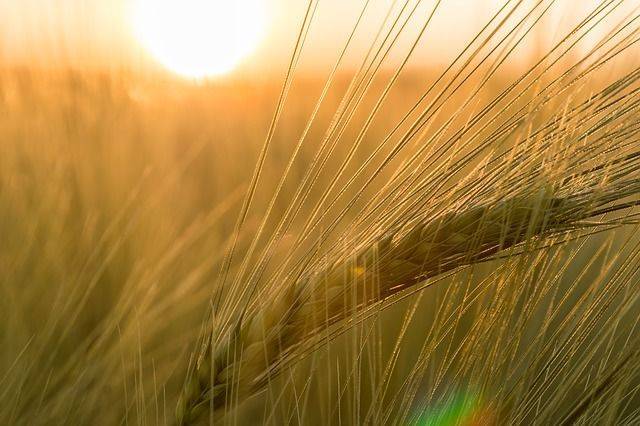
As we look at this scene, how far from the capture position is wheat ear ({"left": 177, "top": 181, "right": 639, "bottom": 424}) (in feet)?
1.94

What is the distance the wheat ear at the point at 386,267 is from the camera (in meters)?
0.59

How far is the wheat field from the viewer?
60 centimetres

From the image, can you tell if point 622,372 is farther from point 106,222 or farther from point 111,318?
point 106,222

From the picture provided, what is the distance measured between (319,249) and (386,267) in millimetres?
50

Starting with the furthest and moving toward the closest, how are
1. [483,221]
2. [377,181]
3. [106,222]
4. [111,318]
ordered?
[377,181], [106,222], [111,318], [483,221]

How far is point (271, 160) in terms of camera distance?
1251 millimetres

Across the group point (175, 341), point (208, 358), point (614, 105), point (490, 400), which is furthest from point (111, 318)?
point (614, 105)

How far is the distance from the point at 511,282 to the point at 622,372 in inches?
4.3

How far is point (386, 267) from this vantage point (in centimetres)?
61

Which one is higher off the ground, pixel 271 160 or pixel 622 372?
pixel 271 160

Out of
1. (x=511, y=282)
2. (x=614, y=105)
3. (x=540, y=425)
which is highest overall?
(x=614, y=105)

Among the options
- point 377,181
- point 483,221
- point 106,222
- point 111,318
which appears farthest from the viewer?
point 377,181

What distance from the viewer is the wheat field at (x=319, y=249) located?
23.7 inches

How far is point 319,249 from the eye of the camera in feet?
2.04
